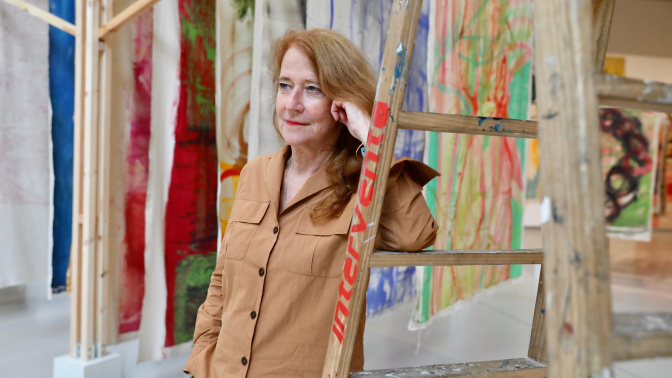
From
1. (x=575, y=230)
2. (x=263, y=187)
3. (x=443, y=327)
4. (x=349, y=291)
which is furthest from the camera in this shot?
(x=443, y=327)

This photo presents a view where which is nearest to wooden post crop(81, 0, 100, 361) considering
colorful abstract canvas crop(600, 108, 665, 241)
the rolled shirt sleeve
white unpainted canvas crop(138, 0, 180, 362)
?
white unpainted canvas crop(138, 0, 180, 362)

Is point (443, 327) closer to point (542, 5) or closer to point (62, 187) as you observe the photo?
point (62, 187)

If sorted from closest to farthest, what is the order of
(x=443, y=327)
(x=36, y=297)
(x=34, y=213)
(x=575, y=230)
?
(x=575, y=230) → (x=34, y=213) → (x=443, y=327) → (x=36, y=297)

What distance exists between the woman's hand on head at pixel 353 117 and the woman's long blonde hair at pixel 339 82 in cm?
1

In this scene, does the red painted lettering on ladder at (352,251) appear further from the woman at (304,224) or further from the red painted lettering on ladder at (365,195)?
the woman at (304,224)

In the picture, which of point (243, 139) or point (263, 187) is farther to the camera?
point (243, 139)

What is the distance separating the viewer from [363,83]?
1.30 m

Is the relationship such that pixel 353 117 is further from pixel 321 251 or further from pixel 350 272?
pixel 350 272

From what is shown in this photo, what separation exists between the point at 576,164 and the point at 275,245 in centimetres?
90

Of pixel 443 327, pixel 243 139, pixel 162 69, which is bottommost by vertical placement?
pixel 443 327

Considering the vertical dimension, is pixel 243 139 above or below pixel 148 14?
below

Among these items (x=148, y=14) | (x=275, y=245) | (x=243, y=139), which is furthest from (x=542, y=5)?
(x=148, y=14)

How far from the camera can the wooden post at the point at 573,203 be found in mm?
498

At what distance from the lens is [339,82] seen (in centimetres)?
128
